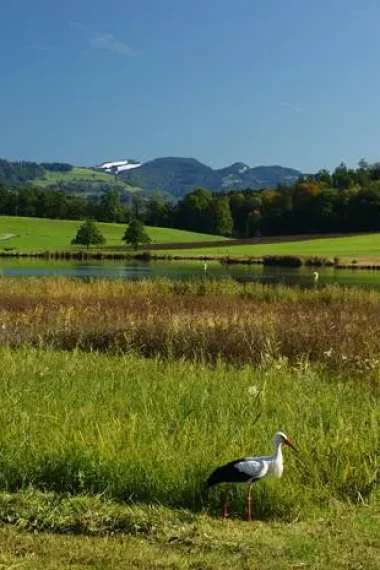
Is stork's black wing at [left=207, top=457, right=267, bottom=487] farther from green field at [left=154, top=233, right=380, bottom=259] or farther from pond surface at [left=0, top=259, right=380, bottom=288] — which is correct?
green field at [left=154, top=233, right=380, bottom=259]

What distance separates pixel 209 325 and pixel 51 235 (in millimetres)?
133534

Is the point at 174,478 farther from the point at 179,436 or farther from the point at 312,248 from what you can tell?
the point at 312,248

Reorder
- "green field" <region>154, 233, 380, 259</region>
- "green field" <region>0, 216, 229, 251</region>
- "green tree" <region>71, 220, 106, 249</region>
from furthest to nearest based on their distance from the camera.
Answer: "green field" <region>0, 216, 229, 251</region> < "green tree" <region>71, 220, 106, 249</region> < "green field" <region>154, 233, 380, 259</region>

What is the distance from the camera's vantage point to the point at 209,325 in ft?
59.7

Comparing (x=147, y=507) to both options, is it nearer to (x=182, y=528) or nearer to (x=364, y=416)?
(x=182, y=528)

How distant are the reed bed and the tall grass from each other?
2.98 metres

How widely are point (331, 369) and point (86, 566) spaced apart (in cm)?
Result: 915

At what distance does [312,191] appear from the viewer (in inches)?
6806

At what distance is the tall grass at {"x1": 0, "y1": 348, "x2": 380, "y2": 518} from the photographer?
7.29 meters

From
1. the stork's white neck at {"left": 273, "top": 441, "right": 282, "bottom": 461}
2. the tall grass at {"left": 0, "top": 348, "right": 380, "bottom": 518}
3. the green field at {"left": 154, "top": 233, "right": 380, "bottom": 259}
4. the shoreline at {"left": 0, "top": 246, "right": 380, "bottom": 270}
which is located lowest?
the shoreline at {"left": 0, "top": 246, "right": 380, "bottom": 270}

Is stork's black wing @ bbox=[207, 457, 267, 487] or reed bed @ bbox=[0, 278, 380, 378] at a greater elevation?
stork's black wing @ bbox=[207, 457, 267, 487]

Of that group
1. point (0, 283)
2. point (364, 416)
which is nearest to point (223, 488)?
point (364, 416)

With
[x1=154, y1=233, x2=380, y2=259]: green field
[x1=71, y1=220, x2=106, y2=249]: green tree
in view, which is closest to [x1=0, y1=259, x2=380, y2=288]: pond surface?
[x1=154, y1=233, x2=380, y2=259]: green field

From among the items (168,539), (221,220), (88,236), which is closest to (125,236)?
(88,236)
